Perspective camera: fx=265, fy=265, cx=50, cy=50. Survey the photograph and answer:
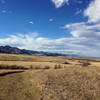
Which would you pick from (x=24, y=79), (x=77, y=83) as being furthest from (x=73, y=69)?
(x=24, y=79)

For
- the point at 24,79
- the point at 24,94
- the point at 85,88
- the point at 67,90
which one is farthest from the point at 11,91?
the point at 85,88

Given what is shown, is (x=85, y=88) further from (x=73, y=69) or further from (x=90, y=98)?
(x=73, y=69)

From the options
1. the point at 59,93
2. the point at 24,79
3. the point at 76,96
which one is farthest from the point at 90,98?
the point at 24,79

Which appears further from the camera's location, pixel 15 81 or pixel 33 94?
pixel 15 81

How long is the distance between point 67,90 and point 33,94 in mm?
5830

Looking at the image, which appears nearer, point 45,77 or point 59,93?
point 59,93

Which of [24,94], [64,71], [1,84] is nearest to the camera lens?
[24,94]

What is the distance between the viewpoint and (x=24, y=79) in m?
47.5

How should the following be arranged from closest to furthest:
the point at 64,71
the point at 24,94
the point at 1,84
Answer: the point at 24,94 → the point at 1,84 → the point at 64,71

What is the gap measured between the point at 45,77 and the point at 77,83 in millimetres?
5838

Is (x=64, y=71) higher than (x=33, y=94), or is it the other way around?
(x=64, y=71)

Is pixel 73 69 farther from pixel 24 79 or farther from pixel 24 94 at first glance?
pixel 24 94

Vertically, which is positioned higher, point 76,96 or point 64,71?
point 64,71

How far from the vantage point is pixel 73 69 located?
5306cm
